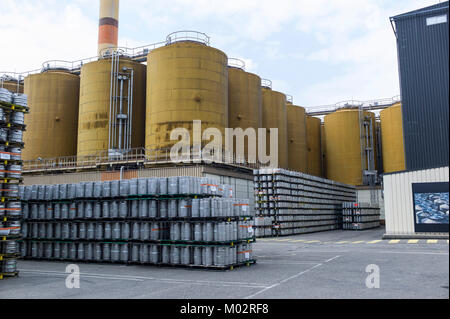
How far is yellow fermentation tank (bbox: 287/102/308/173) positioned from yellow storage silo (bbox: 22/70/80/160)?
22308 millimetres

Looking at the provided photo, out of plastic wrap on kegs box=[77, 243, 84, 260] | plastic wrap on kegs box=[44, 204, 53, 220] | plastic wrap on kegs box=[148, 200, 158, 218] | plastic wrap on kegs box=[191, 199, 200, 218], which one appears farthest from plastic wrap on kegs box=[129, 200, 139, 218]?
plastic wrap on kegs box=[44, 204, 53, 220]

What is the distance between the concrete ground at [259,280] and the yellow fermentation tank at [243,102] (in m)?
20.7

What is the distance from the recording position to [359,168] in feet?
151

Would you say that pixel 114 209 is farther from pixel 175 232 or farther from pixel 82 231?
pixel 175 232

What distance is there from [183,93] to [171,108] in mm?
1359

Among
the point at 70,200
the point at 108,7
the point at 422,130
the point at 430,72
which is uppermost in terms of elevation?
the point at 108,7

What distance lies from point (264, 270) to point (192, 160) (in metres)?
15.1

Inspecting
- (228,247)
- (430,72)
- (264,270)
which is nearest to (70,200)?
(228,247)

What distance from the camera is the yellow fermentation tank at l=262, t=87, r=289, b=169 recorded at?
39.1m

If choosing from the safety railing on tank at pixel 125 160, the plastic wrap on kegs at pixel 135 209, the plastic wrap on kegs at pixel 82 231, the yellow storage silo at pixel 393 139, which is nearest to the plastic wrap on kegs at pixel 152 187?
the plastic wrap on kegs at pixel 135 209

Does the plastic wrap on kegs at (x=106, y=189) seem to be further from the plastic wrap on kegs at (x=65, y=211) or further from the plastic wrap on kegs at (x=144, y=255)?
the plastic wrap on kegs at (x=144, y=255)

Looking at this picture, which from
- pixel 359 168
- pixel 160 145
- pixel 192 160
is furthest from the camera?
pixel 359 168

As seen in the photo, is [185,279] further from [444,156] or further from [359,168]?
[359,168]

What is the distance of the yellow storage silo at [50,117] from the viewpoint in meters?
36.4
